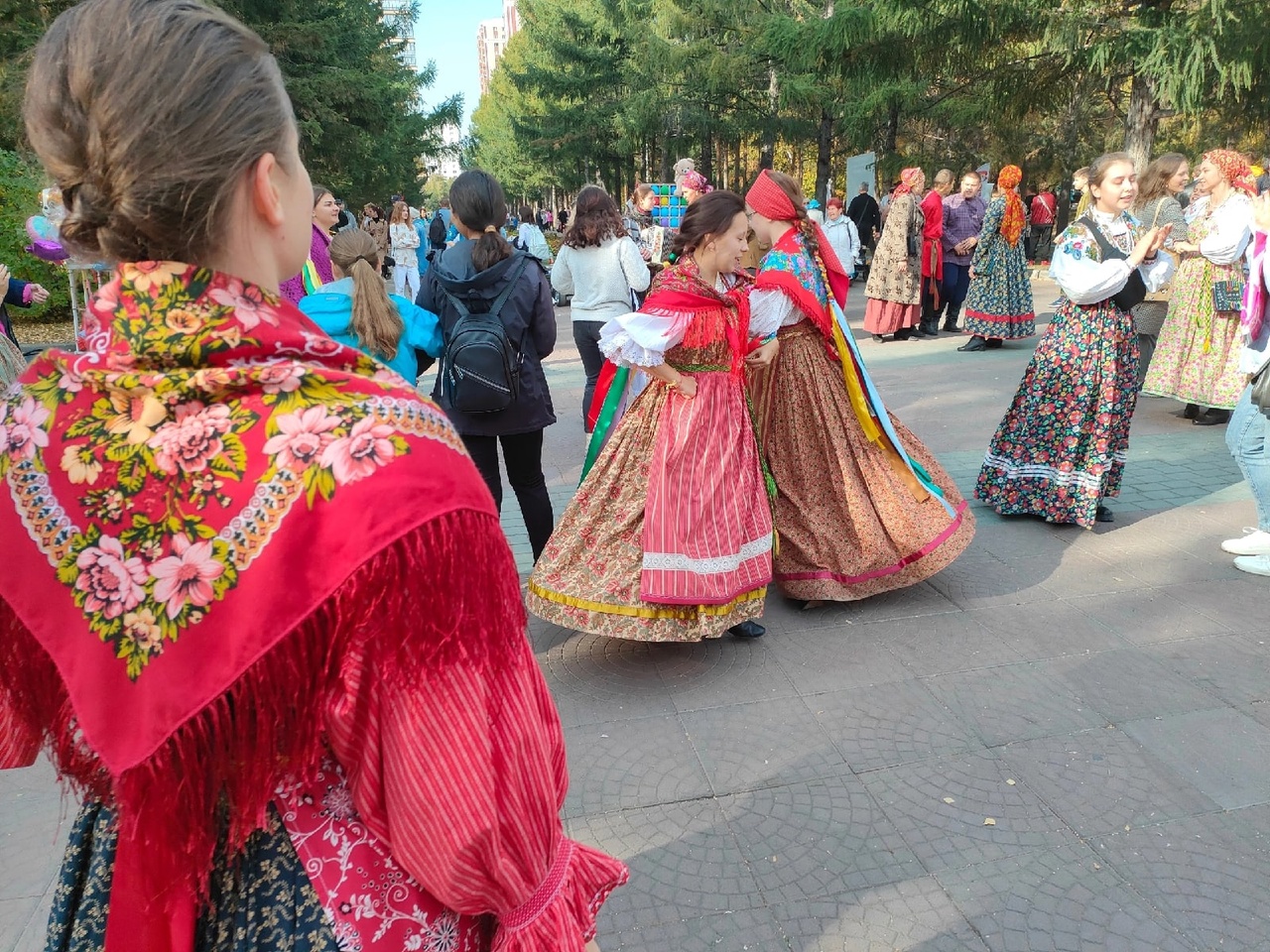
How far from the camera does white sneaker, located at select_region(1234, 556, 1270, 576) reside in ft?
14.2

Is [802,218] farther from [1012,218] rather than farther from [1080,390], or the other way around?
[1012,218]

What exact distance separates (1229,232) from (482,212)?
486cm

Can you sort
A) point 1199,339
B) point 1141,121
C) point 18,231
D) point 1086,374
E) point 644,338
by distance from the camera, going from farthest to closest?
point 18,231
point 1141,121
point 1199,339
point 1086,374
point 644,338

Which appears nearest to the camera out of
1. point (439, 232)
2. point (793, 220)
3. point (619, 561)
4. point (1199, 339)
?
point (619, 561)

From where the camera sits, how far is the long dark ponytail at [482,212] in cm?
373

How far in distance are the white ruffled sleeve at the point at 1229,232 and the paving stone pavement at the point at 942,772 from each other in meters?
2.46

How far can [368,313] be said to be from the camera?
3.74 meters

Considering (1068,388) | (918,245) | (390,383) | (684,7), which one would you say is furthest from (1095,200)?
(684,7)

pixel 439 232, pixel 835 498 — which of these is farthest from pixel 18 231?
pixel 835 498

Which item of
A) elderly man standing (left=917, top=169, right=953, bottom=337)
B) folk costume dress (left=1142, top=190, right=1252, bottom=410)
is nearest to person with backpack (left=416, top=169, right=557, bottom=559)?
folk costume dress (left=1142, top=190, right=1252, bottom=410)

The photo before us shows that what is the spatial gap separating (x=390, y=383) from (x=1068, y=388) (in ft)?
15.2

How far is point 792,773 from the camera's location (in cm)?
294

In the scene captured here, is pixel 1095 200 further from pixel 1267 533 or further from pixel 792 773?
pixel 792 773

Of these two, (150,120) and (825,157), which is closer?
(150,120)
